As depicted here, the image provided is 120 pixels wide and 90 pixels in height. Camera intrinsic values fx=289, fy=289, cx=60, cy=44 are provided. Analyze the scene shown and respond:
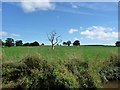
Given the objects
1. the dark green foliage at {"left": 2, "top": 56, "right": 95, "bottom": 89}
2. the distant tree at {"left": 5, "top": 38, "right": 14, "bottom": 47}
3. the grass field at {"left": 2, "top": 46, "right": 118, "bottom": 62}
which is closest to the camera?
the dark green foliage at {"left": 2, "top": 56, "right": 95, "bottom": 89}

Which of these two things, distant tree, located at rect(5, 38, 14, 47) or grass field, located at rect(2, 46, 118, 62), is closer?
grass field, located at rect(2, 46, 118, 62)

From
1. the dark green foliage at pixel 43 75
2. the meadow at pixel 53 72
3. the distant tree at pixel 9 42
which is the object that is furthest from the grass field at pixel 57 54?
the distant tree at pixel 9 42

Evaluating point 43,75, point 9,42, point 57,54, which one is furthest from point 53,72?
point 9,42

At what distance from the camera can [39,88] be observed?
12.0 metres

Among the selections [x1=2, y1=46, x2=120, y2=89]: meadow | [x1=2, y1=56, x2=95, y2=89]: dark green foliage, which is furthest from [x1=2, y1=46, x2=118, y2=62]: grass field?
[x1=2, y1=56, x2=95, y2=89]: dark green foliage

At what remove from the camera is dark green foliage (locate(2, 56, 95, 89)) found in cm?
1198

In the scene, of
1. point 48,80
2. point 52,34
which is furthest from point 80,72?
point 52,34

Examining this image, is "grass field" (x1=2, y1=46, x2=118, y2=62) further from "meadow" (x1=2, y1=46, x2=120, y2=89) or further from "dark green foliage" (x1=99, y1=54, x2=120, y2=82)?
"dark green foliage" (x1=99, y1=54, x2=120, y2=82)

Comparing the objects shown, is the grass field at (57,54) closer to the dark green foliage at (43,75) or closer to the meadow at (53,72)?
the meadow at (53,72)

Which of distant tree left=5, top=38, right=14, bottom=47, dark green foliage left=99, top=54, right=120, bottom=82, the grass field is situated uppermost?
distant tree left=5, top=38, right=14, bottom=47

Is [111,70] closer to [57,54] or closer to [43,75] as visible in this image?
[57,54]

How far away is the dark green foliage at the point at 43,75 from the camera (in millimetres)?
11977

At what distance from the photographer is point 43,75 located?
12.3 metres

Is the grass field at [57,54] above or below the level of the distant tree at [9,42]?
below
